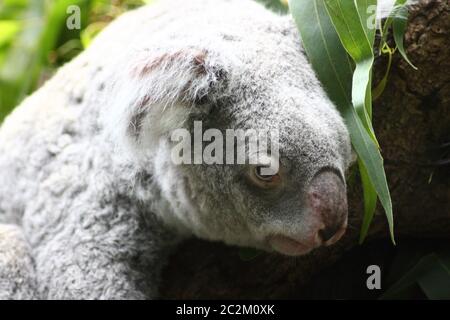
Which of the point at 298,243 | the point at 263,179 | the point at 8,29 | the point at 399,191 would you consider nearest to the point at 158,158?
the point at 263,179

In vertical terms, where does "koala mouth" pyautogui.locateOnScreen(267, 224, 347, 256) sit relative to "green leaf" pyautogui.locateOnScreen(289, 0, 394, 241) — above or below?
below

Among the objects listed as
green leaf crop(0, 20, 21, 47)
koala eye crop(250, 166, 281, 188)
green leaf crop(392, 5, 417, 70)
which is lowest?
koala eye crop(250, 166, 281, 188)

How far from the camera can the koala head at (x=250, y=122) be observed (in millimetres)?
1834

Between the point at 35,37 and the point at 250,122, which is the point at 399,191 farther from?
the point at 35,37

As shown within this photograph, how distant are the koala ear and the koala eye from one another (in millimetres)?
268

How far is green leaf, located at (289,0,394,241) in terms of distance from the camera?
1823 mm

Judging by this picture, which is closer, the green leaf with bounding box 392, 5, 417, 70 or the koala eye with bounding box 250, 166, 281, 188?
the koala eye with bounding box 250, 166, 281, 188

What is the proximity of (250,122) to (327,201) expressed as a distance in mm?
336

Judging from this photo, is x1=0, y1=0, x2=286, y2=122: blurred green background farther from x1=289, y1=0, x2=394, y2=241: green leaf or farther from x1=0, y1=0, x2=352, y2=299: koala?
x1=289, y1=0, x2=394, y2=241: green leaf

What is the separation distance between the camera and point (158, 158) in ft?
7.01

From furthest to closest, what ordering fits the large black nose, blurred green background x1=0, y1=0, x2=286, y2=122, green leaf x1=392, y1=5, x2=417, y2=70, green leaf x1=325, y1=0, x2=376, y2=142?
blurred green background x1=0, y1=0, x2=286, y2=122, green leaf x1=392, y1=5, x2=417, y2=70, the large black nose, green leaf x1=325, y1=0, x2=376, y2=142

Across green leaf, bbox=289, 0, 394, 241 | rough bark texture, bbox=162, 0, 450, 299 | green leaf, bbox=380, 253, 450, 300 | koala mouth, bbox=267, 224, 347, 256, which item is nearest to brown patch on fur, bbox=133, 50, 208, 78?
green leaf, bbox=289, 0, 394, 241

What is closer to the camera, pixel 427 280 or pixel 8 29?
pixel 427 280
